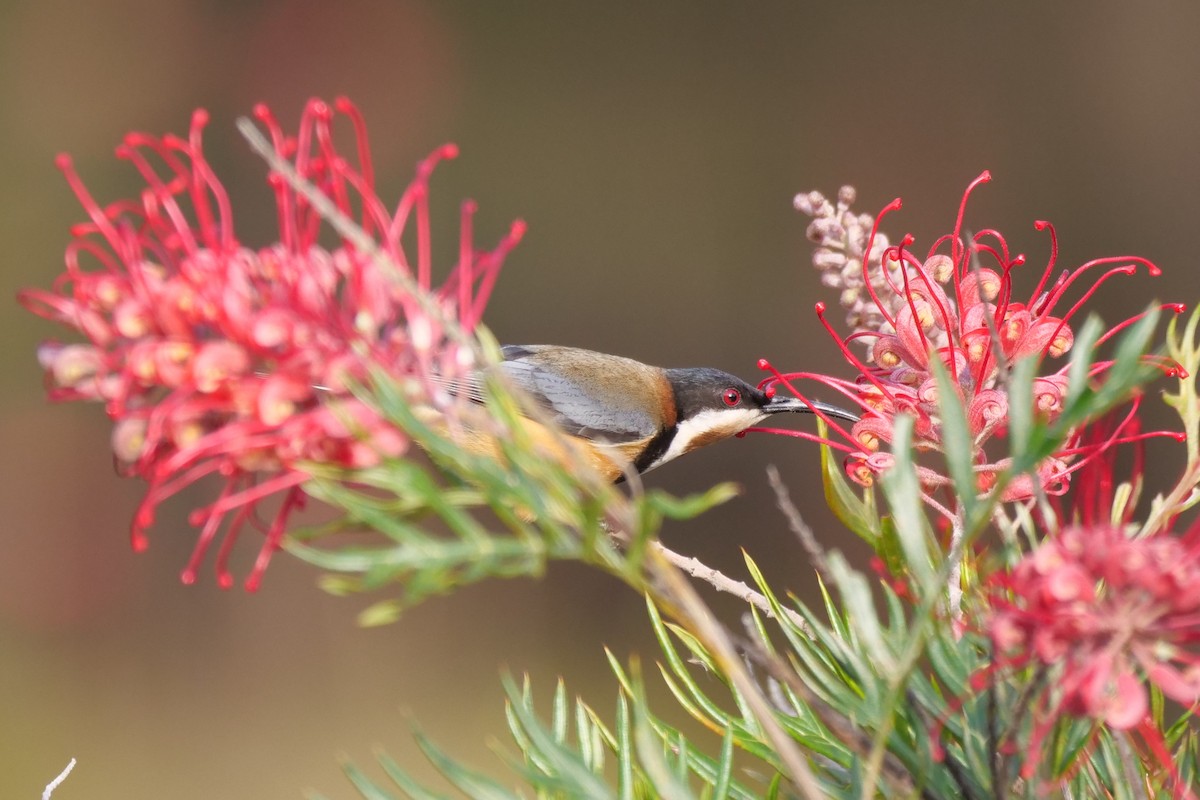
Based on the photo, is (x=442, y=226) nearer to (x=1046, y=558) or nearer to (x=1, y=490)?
(x=1, y=490)

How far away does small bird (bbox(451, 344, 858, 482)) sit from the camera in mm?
1699

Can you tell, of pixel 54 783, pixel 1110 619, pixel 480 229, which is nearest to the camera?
pixel 1110 619

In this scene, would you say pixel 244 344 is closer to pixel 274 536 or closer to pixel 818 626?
pixel 274 536

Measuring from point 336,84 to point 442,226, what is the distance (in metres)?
0.38

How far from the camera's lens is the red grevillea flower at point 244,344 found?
0.41 meters

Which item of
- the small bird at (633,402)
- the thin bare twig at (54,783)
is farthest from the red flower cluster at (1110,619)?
the small bird at (633,402)

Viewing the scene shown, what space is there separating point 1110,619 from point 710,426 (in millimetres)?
1408

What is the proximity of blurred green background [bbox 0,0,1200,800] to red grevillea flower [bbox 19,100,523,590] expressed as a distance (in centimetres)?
219

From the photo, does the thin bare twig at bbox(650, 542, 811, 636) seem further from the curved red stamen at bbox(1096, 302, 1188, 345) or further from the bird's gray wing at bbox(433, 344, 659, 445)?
the bird's gray wing at bbox(433, 344, 659, 445)

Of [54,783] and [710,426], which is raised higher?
[54,783]

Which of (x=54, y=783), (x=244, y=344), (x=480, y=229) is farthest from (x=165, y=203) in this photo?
(x=480, y=229)

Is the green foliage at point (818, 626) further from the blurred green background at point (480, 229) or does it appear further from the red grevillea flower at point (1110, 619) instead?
the blurred green background at point (480, 229)

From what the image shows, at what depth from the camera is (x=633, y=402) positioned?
1.76 m

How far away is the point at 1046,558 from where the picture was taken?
0.37 m
